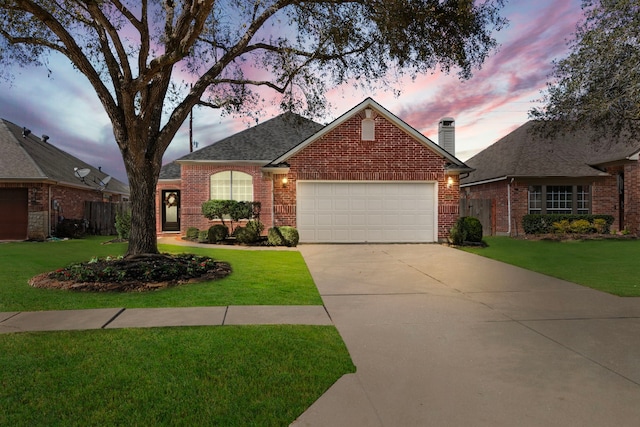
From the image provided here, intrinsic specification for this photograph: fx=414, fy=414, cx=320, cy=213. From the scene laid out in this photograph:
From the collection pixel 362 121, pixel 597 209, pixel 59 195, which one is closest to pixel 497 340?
pixel 362 121

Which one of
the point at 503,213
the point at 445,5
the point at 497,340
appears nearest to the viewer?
the point at 497,340

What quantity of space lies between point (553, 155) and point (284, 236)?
50.8 feet

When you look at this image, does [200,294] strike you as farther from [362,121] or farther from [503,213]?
A: [503,213]

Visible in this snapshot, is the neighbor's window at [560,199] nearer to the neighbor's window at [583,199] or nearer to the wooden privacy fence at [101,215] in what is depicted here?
the neighbor's window at [583,199]

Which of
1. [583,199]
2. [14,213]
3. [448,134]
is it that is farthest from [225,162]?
[583,199]

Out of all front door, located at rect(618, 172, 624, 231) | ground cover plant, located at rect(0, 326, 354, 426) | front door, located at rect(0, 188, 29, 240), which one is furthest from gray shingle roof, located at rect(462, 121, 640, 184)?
front door, located at rect(0, 188, 29, 240)

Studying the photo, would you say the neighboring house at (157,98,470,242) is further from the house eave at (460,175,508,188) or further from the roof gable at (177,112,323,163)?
the house eave at (460,175,508,188)

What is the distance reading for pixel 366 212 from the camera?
1619 centimetres

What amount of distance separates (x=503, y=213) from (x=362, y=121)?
33.5 ft

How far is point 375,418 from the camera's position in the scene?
3.07 meters

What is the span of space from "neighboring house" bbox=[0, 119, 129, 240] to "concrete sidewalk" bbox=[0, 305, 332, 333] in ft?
50.1

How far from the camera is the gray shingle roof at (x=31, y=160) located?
18.5 metres

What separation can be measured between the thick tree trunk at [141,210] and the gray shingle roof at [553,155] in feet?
55.7

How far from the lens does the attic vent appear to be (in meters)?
15.9
